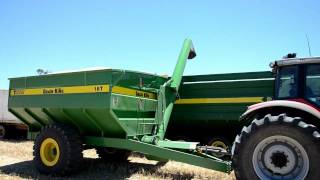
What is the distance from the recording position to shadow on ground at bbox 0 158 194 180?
7.88m

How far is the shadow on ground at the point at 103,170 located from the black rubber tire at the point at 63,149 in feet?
0.58

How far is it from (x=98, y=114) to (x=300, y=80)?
3877 mm

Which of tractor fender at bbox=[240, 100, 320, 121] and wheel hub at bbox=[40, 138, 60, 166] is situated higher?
tractor fender at bbox=[240, 100, 320, 121]

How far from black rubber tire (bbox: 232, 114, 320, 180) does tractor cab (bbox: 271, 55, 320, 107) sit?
562 mm

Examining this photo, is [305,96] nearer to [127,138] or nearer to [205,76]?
[127,138]

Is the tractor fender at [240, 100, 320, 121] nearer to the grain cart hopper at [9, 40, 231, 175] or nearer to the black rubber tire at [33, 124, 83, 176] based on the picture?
the grain cart hopper at [9, 40, 231, 175]

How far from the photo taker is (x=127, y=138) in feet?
25.3

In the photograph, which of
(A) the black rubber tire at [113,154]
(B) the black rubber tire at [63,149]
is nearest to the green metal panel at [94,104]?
(B) the black rubber tire at [63,149]

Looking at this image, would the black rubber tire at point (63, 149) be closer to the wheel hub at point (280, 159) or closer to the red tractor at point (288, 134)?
the red tractor at point (288, 134)

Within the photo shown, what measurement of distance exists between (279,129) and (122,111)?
11.1ft

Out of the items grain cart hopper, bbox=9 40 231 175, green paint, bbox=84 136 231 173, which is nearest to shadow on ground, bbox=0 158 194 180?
grain cart hopper, bbox=9 40 231 175

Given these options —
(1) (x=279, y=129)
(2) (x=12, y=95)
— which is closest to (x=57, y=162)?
(2) (x=12, y=95)

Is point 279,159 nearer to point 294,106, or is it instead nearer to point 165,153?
point 294,106

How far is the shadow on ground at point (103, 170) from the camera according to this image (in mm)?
7879
